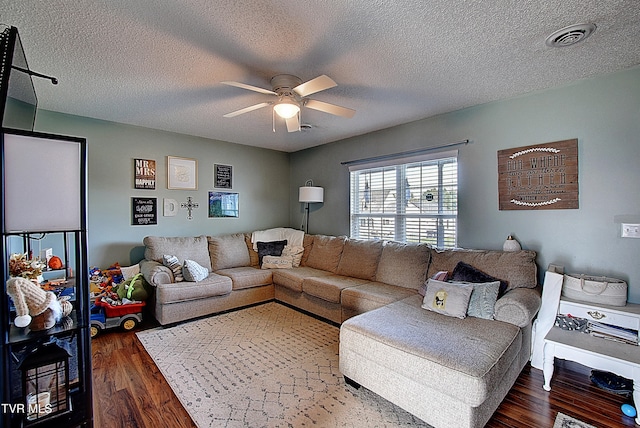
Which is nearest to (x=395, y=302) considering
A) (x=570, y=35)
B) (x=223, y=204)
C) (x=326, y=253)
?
(x=326, y=253)

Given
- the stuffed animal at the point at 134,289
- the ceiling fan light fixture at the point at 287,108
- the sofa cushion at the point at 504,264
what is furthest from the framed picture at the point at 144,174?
the sofa cushion at the point at 504,264

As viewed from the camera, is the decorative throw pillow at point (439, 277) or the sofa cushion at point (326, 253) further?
the sofa cushion at point (326, 253)

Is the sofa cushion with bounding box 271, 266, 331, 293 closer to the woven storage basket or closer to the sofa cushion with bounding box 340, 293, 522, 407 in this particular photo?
the sofa cushion with bounding box 340, 293, 522, 407

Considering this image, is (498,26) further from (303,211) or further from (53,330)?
(303,211)

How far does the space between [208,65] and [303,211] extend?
3313 mm

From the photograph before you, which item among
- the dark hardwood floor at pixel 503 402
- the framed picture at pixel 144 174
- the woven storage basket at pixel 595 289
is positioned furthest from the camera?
the framed picture at pixel 144 174

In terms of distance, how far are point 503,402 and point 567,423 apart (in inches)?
13.2

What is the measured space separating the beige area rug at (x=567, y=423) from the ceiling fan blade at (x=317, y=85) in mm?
2525

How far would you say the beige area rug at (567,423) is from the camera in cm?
179

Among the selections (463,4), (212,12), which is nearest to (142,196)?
(212,12)

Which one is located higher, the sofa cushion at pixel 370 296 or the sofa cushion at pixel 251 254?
the sofa cushion at pixel 251 254

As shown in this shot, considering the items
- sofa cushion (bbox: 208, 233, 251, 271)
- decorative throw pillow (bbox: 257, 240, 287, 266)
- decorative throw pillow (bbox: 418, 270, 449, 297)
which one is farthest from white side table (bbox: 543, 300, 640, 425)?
sofa cushion (bbox: 208, 233, 251, 271)

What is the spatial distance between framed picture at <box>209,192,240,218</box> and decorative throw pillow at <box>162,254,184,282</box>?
117cm

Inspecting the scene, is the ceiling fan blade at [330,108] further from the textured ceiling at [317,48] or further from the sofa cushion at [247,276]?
the sofa cushion at [247,276]
